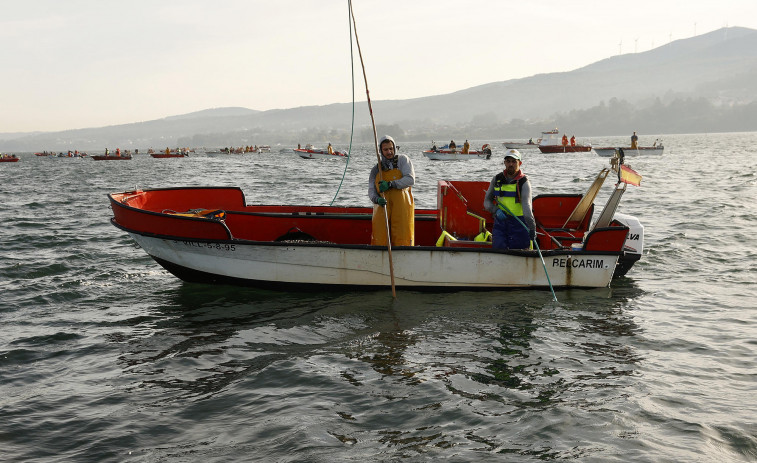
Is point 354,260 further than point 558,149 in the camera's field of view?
No

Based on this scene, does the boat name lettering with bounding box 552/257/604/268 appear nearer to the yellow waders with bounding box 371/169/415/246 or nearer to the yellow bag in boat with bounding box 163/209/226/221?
the yellow waders with bounding box 371/169/415/246

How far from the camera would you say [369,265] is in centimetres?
1063

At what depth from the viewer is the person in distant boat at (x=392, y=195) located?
10.1 m

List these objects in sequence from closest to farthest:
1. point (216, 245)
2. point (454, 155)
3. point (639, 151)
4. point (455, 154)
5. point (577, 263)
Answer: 1. point (216, 245)
2. point (577, 263)
3. point (455, 154)
4. point (454, 155)
5. point (639, 151)

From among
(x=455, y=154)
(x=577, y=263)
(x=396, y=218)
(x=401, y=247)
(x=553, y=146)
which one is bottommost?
(x=577, y=263)

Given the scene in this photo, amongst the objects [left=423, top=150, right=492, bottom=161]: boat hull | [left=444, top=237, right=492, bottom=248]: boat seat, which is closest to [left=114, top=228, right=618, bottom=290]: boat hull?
[left=444, top=237, right=492, bottom=248]: boat seat

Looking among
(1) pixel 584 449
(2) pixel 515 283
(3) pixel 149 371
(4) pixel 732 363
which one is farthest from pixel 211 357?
(4) pixel 732 363

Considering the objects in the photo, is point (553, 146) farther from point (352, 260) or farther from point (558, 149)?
point (352, 260)

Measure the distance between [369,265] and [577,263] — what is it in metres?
3.70

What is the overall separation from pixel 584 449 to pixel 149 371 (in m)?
5.14

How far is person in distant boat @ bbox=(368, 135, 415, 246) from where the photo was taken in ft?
33.2

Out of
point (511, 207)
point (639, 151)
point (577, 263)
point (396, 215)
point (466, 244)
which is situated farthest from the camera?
point (639, 151)

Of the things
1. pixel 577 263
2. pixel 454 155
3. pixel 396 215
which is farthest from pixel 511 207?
pixel 454 155

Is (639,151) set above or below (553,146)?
below
